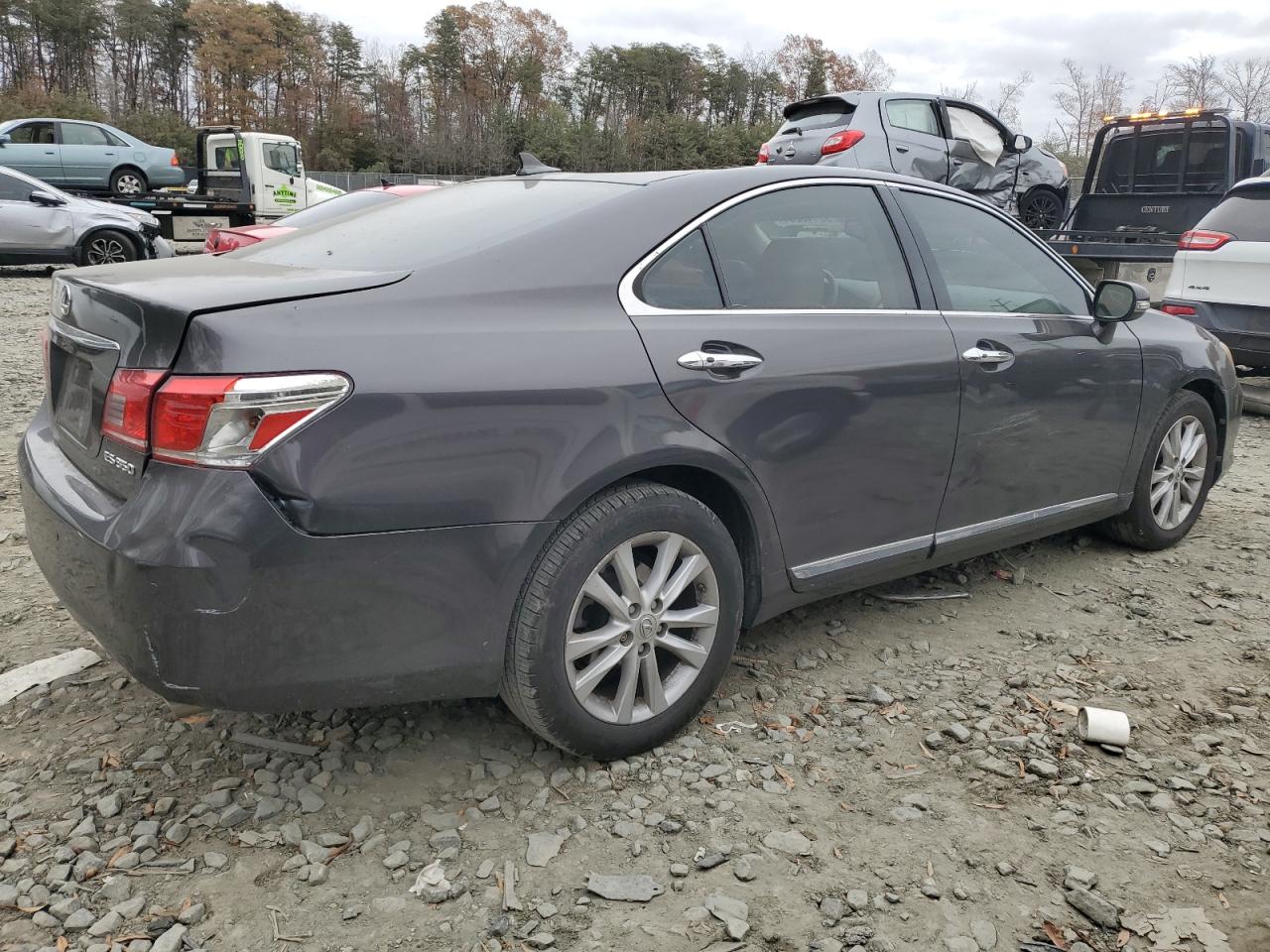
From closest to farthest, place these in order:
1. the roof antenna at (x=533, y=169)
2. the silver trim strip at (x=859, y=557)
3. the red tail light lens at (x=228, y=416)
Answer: the red tail light lens at (x=228, y=416) < the silver trim strip at (x=859, y=557) < the roof antenna at (x=533, y=169)

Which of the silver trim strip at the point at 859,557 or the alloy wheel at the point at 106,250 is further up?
the alloy wheel at the point at 106,250

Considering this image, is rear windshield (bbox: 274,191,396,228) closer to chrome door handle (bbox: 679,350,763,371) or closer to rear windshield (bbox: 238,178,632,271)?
rear windshield (bbox: 238,178,632,271)

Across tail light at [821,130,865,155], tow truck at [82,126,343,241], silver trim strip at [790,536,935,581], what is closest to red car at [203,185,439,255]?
tail light at [821,130,865,155]

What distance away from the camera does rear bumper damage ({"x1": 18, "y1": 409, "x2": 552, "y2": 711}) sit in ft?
6.91

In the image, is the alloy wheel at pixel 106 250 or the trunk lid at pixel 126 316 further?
the alloy wheel at pixel 106 250

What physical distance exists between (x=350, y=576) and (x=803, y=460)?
134 centimetres

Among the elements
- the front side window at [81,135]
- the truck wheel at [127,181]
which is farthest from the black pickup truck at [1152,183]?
the front side window at [81,135]

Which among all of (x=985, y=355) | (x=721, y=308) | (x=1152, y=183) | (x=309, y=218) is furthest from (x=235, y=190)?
(x=721, y=308)

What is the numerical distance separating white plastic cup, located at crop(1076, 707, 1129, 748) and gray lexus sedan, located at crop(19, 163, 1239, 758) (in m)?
0.73

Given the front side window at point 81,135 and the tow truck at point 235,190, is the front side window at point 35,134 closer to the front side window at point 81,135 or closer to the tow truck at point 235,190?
the front side window at point 81,135

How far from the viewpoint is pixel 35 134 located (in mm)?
20719

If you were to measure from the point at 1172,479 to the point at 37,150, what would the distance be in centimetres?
2220

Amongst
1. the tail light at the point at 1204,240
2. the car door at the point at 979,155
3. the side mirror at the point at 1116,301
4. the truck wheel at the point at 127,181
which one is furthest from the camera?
the truck wheel at the point at 127,181

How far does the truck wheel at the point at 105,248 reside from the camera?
Result: 1391cm
